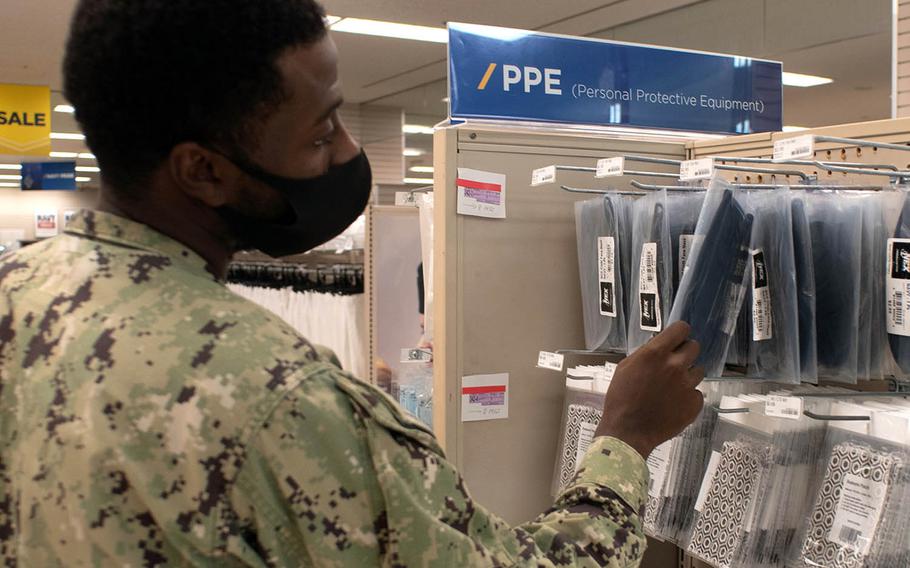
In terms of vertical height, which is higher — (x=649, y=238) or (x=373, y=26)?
(x=373, y=26)

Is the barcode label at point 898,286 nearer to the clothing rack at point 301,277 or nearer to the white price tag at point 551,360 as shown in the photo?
the white price tag at point 551,360

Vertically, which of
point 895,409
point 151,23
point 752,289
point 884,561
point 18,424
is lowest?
point 884,561

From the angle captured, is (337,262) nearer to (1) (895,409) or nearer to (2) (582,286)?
(2) (582,286)

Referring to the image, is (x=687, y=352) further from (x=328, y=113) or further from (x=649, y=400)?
(x=328, y=113)

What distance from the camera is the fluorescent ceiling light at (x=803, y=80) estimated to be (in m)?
6.73

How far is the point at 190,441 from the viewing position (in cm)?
82

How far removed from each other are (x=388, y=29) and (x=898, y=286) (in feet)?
23.7

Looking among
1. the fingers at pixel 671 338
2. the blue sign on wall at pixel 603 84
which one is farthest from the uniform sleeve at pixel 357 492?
the blue sign on wall at pixel 603 84

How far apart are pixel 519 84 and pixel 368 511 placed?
1810mm

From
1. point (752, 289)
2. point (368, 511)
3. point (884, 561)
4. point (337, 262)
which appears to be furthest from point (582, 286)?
point (337, 262)

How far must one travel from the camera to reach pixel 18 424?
2.93 ft

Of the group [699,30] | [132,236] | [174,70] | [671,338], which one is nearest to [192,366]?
[132,236]

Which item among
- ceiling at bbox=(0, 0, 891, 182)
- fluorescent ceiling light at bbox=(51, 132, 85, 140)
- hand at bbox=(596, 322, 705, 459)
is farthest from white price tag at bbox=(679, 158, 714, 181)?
fluorescent ceiling light at bbox=(51, 132, 85, 140)

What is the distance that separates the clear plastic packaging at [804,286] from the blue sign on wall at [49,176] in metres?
16.4
